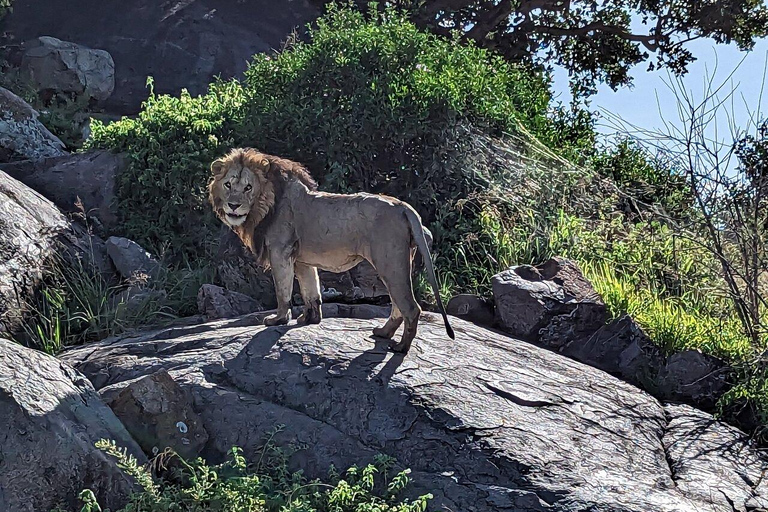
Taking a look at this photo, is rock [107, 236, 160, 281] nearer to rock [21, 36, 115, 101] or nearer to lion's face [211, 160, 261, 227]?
lion's face [211, 160, 261, 227]

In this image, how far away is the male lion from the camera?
5832 millimetres

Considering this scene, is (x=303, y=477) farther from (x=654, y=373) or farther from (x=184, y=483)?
(x=654, y=373)

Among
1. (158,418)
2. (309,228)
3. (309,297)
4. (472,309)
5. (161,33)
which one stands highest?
(161,33)

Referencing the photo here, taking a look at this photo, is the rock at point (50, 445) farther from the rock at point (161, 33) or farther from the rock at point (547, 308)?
the rock at point (161, 33)

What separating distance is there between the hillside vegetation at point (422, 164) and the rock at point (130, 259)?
496 millimetres

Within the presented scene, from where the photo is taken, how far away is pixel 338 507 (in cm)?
475

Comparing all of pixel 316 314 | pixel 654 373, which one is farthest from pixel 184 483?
pixel 654 373

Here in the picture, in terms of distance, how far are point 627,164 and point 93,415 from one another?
26.7 feet

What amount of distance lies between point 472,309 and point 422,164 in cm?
188

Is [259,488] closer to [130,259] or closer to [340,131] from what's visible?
[130,259]

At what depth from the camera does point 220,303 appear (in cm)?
734

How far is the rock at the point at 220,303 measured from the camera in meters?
7.32

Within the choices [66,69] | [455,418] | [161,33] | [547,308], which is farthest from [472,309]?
[161,33]

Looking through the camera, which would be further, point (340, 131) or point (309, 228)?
point (340, 131)
